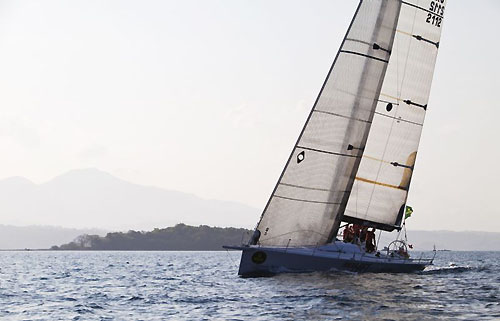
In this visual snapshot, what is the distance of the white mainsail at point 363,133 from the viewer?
3784cm

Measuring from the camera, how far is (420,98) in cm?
4306

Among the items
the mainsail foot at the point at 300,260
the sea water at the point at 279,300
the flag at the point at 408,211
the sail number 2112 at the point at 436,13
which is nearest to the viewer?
the sea water at the point at 279,300

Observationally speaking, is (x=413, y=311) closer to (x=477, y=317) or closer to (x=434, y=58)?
(x=477, y=317)

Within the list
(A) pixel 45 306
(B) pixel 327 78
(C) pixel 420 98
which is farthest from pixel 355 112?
(A) pixel 45 306

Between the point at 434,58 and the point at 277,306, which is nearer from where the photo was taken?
the point at 277,306

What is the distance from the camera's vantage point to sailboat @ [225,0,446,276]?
37438 millimetres

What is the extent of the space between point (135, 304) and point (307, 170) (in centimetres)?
1147

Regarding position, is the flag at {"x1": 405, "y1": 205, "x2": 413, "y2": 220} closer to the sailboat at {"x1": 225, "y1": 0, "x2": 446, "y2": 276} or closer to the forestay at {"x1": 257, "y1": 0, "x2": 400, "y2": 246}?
the sailboat at {"x1": 225, "y1": 0, "x2": 446, "y2": 276}

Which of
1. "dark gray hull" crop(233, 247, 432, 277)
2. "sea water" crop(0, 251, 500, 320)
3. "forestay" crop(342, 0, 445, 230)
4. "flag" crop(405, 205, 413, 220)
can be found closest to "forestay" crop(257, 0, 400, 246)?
"dark gray hull" crop(233, 247, 432, 277)

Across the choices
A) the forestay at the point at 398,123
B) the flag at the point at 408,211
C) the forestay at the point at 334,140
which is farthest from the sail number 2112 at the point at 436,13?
the flag at the point at 408,211

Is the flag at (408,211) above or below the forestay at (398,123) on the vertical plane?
below

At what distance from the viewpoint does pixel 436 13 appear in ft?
142

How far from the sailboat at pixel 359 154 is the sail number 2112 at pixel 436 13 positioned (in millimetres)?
55

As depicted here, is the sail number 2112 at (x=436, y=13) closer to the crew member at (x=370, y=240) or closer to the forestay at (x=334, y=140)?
the forestay at (x=334, y=140)
